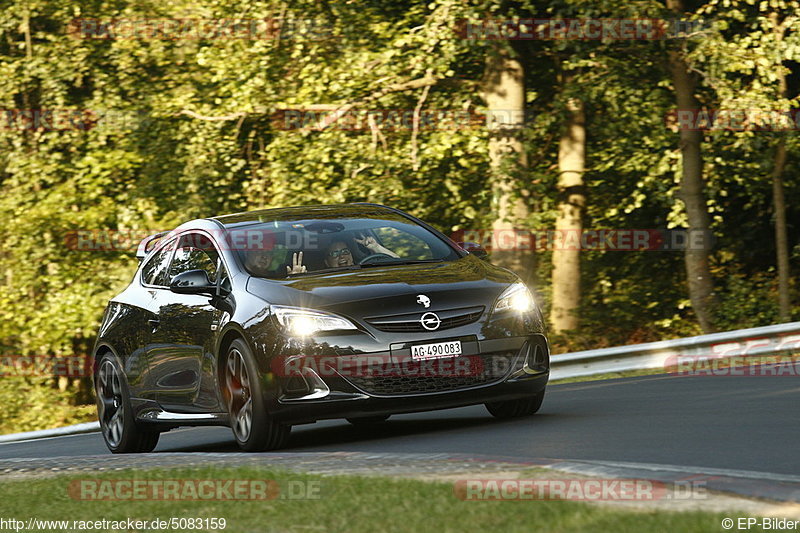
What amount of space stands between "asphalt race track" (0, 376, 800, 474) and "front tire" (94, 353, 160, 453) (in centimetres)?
52

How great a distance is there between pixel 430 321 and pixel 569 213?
14926mm

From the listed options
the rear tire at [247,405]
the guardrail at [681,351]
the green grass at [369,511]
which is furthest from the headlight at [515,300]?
the guardrail at [681,351]

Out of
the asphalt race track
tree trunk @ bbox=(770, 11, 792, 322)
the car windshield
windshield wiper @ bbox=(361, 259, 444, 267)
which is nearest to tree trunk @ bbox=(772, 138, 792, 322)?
tree trunk @ bbox=(770, 11, 792, 322)

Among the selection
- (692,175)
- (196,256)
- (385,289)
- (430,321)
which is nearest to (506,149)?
(692,175)

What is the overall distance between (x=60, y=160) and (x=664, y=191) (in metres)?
13.3

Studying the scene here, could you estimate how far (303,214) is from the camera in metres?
10.1

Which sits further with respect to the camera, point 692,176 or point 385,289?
point 692,176

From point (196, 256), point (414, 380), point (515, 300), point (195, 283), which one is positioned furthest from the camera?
point (196, 256)

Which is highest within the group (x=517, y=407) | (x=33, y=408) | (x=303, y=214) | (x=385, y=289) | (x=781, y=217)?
(x=303, y=214)

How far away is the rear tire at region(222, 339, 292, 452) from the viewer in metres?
8.64

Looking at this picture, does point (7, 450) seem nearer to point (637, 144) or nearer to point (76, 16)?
point (637, 144)

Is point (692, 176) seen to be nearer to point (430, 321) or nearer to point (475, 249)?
point (475, 249)

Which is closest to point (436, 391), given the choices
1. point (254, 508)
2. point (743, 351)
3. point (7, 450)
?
point (254, 508)

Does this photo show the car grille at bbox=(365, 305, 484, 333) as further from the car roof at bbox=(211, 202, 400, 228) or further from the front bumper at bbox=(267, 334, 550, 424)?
the car roof at bbox=(211, 202, 400, 228)
